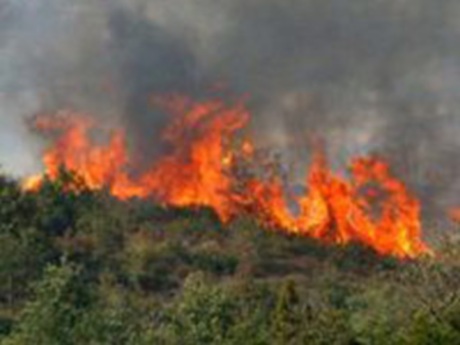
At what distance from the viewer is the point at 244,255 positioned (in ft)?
498

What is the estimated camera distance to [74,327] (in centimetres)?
9238

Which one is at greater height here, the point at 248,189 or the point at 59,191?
the point at 248,189

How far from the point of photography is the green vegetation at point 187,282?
76.6 meters

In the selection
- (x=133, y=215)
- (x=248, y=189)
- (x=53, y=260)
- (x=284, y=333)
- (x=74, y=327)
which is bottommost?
(x=284, y=333)

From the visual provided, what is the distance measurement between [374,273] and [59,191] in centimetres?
4804

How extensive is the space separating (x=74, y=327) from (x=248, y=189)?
101184 millimetres

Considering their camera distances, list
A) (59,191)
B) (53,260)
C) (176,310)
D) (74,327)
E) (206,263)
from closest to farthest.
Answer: (74,327), (176,310), (53,260), (206,263), (59,191)

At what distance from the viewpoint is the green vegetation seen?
76.6 metres

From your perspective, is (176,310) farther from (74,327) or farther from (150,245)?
(150,245)

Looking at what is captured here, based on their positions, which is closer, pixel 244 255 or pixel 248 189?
pixel 244 255

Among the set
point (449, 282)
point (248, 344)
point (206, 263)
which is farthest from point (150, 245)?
point (449, 282)

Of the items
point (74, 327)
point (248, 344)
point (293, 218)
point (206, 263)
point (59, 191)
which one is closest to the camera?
point (248, 344)

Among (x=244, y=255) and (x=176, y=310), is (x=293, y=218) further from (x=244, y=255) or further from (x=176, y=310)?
(x=176, y=310)

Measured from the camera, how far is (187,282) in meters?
108
